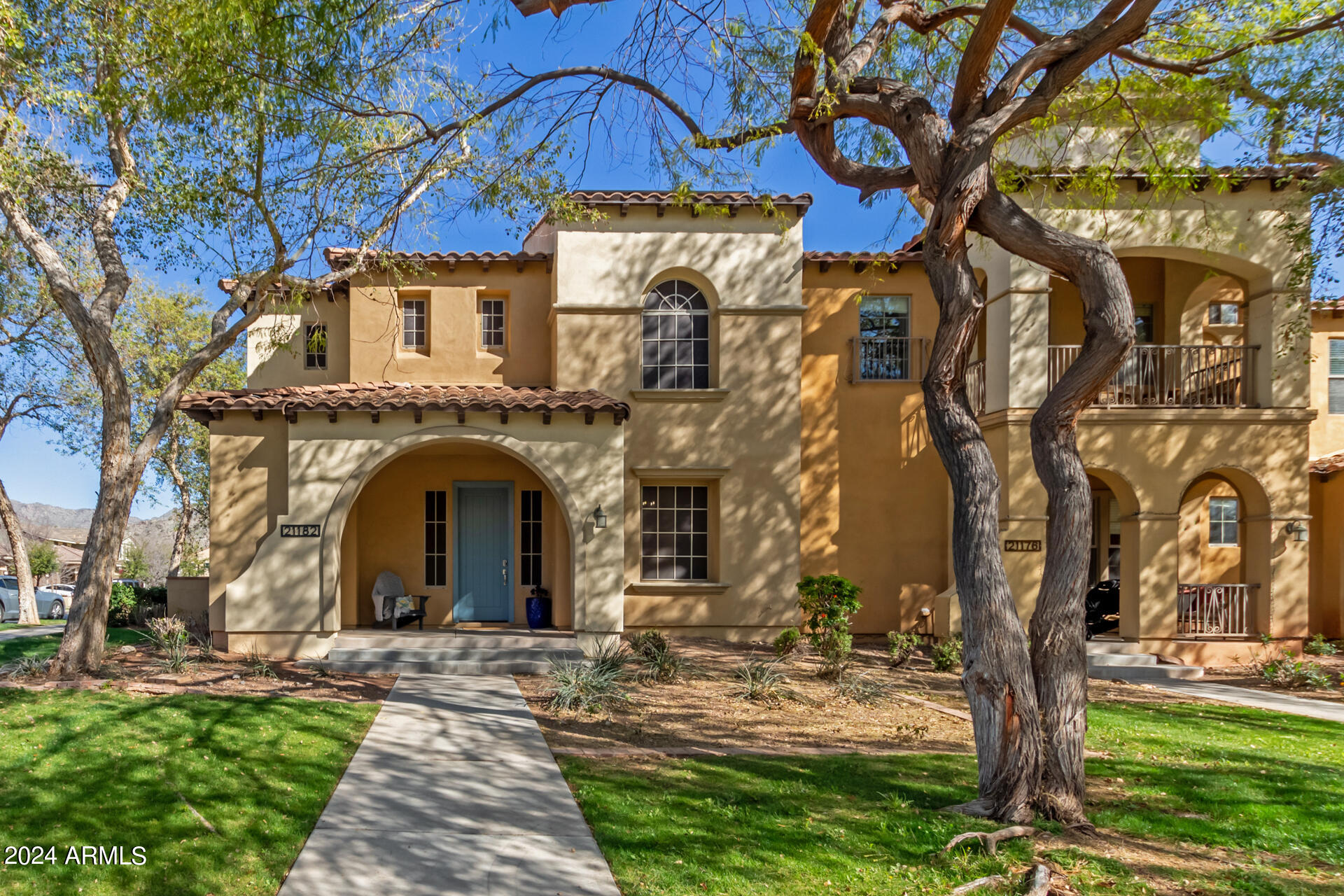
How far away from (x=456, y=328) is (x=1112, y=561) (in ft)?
46.1

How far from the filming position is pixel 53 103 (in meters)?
10.0

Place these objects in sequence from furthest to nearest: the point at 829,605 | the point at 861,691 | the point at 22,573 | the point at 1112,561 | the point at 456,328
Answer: the point at 22,573, the point at 1112,561, the point at 456,328, the point at 829,605, the point at 861,691

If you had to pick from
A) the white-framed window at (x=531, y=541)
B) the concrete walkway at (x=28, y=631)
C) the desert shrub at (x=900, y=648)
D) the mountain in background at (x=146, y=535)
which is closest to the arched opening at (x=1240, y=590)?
the desert shrub at (x=900, y=648)

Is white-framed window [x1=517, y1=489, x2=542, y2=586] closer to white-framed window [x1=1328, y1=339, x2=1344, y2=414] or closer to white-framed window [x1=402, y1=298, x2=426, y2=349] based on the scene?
white-framed window [x1=402, y1=298, x2=426, y2=349]

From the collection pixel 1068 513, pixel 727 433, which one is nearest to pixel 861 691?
pixel 1068 513

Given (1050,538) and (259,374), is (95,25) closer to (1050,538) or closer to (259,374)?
(259,374)

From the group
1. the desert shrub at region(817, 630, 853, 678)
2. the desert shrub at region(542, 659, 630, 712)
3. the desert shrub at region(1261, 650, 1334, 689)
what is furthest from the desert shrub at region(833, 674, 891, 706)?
the desert shrub at region(1261, 650, 1334, 689)

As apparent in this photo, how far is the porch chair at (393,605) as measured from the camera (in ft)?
44.7

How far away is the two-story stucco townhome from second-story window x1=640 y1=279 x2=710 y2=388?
1.9 inches

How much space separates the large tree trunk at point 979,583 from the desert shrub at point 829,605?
607cm

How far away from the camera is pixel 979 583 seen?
6.24m

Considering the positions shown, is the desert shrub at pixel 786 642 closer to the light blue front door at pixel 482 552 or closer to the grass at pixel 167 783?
the light blue front door at pixel 482 552

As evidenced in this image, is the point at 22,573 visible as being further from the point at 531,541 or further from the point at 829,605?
the point at 829,605

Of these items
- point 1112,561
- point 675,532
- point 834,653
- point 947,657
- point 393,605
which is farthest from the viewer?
point 1112,561
